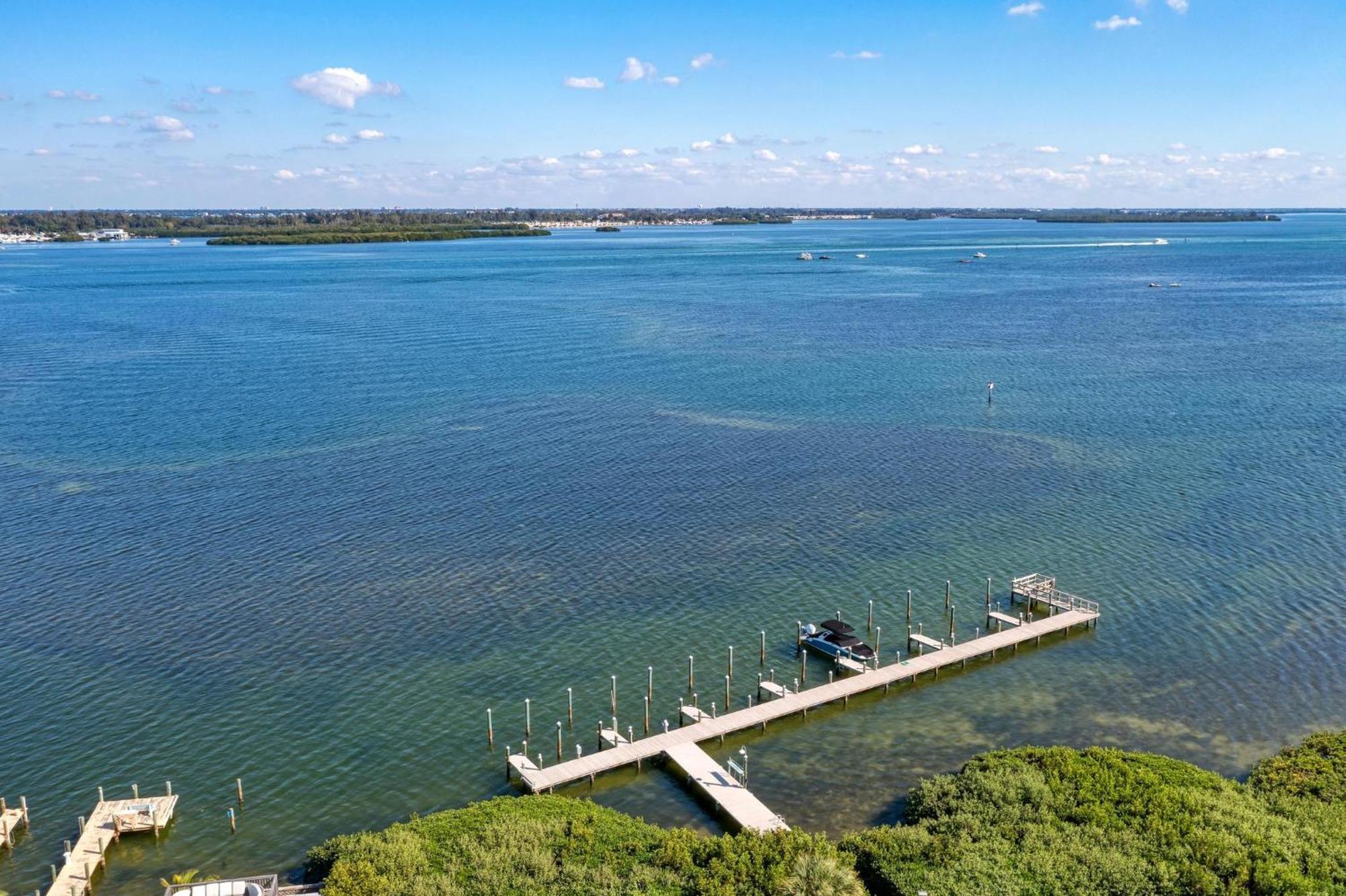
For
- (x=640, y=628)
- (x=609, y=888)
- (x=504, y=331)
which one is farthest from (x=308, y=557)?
(x=504, y=331)

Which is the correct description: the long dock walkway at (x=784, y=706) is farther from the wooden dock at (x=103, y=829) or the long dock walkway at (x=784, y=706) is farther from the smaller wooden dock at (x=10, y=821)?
the smaller wooden dock at (x=10, y=821)

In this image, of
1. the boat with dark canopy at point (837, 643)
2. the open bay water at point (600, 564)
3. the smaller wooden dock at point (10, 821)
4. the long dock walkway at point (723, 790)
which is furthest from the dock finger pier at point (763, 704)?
the smaller wooden dock at point (10, 821)

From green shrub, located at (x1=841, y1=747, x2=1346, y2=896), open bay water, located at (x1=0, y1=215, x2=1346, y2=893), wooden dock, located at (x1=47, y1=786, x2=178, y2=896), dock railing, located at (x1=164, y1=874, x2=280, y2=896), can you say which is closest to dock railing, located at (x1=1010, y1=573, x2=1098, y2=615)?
open bay water, located at (x1=0, y1=215, x2=1346, y2=893)

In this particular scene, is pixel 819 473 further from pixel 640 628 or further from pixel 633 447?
pixel 640 628

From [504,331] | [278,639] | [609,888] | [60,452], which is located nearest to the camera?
[609,888]

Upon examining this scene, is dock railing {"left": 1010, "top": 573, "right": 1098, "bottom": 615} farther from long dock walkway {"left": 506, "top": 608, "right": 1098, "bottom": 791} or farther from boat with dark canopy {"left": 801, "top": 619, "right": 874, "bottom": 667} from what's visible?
boat with dark canopy {"left": 801, "top": 619, "right": 874, "bottom": 667}

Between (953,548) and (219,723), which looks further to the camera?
(953,548)
